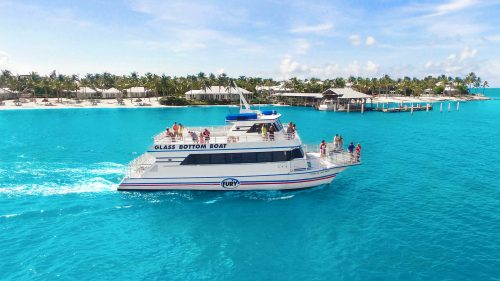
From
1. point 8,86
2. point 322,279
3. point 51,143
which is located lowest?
point 322,279

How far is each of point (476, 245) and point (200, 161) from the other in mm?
Answer: 17137

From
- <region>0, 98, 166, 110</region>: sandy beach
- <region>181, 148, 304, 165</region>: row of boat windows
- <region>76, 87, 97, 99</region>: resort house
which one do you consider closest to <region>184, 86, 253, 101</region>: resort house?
<region>0, 98, 166, 110</region>: sandy beach

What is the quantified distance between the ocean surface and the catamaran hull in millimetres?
572

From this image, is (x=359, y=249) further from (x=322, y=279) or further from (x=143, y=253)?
(x=143, y=253)

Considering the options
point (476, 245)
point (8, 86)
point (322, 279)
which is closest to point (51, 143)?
point (322, 279)

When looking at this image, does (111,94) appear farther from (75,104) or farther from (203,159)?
(203,159)

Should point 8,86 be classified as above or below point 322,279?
above

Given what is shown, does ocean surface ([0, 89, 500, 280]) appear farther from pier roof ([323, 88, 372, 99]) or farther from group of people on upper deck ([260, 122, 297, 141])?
pier roof ([323, 88, 372, 99])

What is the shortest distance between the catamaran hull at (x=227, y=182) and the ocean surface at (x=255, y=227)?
0.57 meters

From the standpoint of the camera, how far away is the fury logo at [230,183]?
2420 centimetres

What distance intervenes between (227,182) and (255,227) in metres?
5.56

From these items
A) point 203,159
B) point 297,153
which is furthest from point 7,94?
point 297,153

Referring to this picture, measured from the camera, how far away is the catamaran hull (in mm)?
24156

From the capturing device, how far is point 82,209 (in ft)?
71.1
